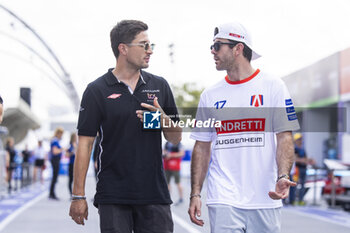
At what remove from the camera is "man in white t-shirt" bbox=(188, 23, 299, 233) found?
169 inches

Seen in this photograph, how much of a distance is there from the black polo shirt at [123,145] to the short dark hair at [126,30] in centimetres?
30

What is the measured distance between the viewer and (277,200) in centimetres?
438

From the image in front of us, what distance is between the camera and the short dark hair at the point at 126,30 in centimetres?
455

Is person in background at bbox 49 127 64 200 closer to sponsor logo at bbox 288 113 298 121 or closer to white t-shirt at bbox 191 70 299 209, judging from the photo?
white t-shirt at bbox 191 70 299 209

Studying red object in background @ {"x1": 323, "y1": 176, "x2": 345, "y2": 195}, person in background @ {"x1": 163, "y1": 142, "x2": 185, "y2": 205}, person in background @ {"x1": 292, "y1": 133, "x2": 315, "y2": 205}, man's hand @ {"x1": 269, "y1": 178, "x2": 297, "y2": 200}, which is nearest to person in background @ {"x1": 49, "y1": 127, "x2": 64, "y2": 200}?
person in background @ {"x1": 163, "y1": 142, "x2": 185, "y2": 205}

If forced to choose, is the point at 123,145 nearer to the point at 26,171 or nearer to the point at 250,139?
the point at 250,139

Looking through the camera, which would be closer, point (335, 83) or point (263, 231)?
point (263, 231)

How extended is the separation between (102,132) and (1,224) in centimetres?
815

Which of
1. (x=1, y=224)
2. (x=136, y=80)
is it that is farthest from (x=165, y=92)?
(x=1, y=224)

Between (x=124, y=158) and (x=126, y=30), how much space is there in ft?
2.78

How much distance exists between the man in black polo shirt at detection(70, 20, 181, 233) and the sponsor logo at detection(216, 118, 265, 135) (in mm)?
321

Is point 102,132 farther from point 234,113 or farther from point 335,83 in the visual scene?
point 335,83

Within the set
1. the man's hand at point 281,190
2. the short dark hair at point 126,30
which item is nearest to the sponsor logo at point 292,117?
the man's hand at point 281,190

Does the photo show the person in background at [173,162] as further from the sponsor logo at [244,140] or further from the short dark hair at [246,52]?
the sponsor logo at [244,140]
